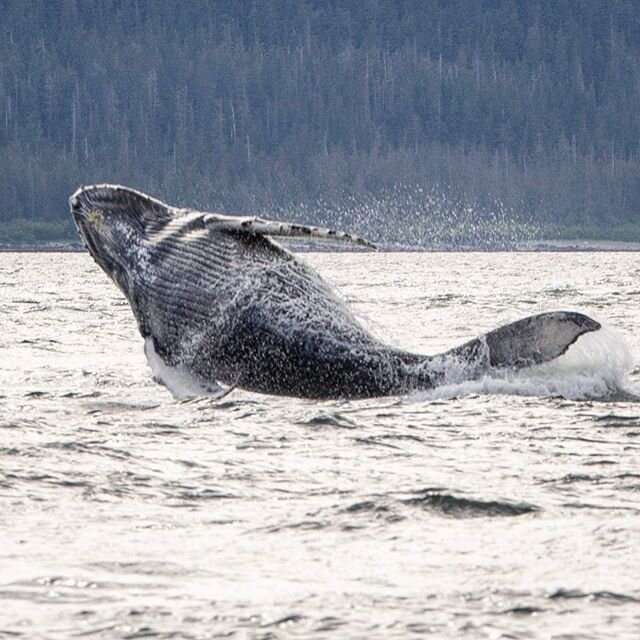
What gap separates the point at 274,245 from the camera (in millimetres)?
10594

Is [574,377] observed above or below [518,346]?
below

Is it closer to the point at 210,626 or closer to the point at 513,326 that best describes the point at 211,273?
the point at 513,326

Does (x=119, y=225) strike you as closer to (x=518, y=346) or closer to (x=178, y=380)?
(x=178, y=380)

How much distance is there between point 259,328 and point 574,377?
2.19 m

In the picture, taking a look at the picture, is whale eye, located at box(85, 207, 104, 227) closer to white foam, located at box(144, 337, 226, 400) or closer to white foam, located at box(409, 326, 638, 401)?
white foam, located at box(144, 337, 226, 400)

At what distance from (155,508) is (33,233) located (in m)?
182

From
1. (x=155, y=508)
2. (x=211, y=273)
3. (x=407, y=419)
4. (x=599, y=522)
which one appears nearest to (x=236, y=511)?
(x=155, y=508)

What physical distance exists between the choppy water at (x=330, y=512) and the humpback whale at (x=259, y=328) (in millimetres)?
185

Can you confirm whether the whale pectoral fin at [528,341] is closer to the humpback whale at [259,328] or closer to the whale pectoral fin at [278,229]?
the humpback whale at [259,328]

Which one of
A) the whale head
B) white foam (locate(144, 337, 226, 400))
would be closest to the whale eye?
the whale head

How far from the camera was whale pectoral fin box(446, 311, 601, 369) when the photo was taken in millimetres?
8883

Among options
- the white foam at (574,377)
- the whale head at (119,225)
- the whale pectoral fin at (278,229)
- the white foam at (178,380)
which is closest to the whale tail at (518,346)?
the white foam at (574,377)

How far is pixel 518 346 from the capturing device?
9266mm

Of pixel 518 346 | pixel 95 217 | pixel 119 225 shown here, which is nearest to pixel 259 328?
pixel 518 346
